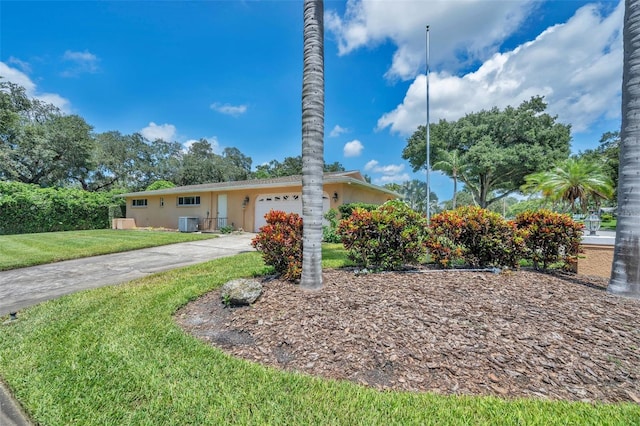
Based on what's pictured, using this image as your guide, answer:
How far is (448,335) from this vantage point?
2.78 metres

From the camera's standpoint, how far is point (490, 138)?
22.8 m

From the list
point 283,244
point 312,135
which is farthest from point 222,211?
point 312,135

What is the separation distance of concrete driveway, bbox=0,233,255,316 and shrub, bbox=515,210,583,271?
321 inches

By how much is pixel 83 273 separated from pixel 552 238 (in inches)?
397

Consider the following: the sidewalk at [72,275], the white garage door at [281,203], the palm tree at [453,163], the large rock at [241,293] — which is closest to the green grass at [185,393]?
the sidewalk at [72,275]

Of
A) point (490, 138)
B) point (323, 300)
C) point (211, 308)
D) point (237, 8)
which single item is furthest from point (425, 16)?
point (490, 138)

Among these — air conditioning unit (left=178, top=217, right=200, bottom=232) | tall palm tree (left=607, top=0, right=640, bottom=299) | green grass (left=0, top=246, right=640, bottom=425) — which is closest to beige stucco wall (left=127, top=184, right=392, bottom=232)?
air conditioning unit (left=178, top=217, right=200, bottom=232)

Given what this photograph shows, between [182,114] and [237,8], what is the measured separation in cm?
1742

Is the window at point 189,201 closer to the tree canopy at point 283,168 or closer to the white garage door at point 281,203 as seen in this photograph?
the white garage door at point 281,203

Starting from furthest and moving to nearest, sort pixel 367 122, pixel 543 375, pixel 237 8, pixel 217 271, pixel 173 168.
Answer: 1. pixel 173 168
2. pixel 367 122
3. pixel 237 8
4. pixel 217 271
5. pixel 543 375

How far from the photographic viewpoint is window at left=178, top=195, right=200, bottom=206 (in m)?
18.4

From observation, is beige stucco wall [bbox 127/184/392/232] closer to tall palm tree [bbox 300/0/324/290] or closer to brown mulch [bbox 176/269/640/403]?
tall palm tree [bbox 300/0/324/290]

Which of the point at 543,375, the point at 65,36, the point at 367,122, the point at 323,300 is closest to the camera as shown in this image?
the point at 543,375

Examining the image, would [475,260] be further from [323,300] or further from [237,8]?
[237,8]
